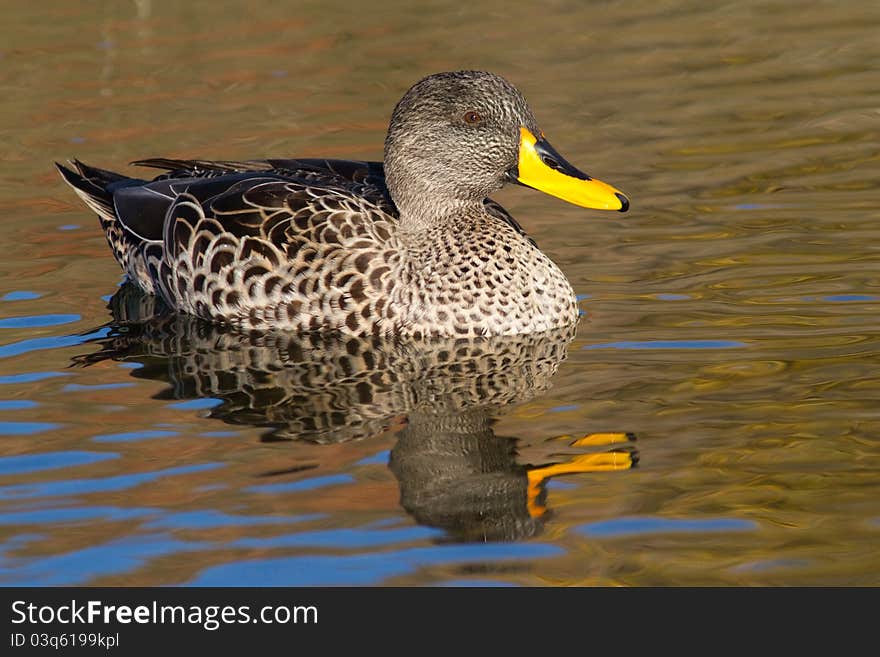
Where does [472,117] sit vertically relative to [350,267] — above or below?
above

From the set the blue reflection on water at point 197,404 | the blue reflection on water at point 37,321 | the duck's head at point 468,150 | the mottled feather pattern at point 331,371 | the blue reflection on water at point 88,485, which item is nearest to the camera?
the blue reflection on water at point 88,485

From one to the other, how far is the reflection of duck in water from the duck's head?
0.83 m

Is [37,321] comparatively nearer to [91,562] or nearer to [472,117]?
[472,117]

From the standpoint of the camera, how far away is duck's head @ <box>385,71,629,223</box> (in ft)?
28.7

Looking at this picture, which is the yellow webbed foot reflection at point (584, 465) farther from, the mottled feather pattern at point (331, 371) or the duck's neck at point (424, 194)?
the duck's neck at point (424, 194)

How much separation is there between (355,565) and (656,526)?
3.74 feet

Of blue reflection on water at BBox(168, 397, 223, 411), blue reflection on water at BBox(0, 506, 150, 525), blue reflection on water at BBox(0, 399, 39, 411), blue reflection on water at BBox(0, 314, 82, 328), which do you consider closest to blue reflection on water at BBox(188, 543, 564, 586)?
blue reflection on water at BBox(0, 506, 150, 525)

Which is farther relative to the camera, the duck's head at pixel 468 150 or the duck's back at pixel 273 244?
the duck's back at pixel 273 244

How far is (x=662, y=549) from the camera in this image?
5.87 m

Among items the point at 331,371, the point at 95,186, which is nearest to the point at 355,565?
the point at 331,371

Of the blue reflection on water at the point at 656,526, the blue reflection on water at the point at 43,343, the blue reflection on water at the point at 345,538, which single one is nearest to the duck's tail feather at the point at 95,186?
the blue reflection on water at the point at 43,343

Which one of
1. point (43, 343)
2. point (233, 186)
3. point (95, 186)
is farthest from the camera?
point (95, 186)

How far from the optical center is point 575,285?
967 centimetres

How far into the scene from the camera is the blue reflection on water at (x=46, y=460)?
702cm
